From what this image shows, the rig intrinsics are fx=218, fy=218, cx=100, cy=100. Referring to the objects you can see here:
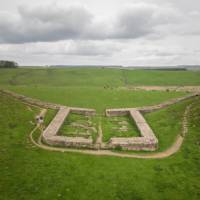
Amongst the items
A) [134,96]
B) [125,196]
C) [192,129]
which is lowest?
[125,196]

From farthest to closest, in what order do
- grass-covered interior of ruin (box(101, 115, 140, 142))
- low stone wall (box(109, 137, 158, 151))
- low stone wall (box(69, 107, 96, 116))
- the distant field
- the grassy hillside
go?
1. the distant field
2. low stone wall (box(69, 107, 96, 116))
3. grass-covered interior of ruin (box(101, 115, 140, 142))
4. low stone wall (box(109, 137, 158, 151))
5. the grassy hillside

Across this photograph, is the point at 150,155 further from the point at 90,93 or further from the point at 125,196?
the point at 90,93

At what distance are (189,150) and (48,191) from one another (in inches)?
495

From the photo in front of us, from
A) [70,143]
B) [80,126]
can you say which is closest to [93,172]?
[70,143]

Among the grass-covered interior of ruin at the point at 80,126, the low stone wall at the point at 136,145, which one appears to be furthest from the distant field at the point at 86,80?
the low stone wall at the point at 136,145

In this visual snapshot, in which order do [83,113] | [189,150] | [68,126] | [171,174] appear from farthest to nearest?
[83,113] → [68,126] → [189,150] → [171,174]

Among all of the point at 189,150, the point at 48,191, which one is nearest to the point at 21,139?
the point at 48,191

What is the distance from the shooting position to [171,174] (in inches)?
598

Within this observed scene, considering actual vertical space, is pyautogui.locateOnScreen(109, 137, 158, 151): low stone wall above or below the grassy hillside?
above

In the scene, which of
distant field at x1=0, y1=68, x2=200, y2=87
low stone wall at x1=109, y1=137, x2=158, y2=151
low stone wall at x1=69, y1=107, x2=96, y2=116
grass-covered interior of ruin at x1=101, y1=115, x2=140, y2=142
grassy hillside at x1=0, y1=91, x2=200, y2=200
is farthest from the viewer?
distant field at x1=0, y1=68, x2=200, y2=87

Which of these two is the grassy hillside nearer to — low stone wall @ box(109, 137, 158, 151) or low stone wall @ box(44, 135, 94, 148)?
low stone wall @ box(44, 135, 94, 148)

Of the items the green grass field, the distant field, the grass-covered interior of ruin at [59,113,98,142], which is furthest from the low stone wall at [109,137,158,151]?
the distant field

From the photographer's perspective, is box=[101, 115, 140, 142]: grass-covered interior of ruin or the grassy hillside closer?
A: the grassy hillside

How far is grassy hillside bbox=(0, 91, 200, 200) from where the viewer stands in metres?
12.8
